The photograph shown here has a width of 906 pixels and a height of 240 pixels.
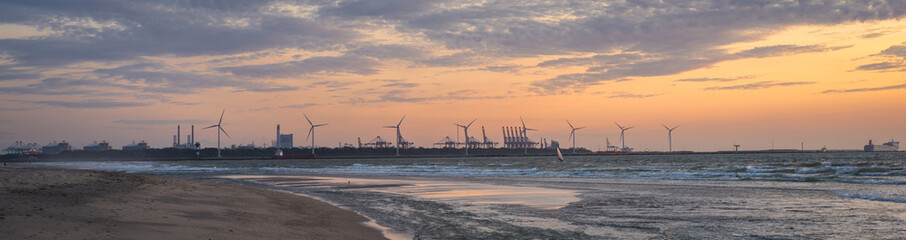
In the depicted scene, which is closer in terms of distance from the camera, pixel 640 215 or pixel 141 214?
pixel 141 214

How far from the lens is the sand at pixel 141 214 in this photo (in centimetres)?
1205

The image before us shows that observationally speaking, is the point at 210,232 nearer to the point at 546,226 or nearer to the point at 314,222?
the point at 314,222

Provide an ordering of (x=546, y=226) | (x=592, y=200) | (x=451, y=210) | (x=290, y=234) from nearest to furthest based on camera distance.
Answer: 1. (x=290, y=234)
2. (x=546, y=226)
3. (x=451, y=210)
4. (x=592, y=200)

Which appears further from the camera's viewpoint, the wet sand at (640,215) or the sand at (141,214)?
the wet sand at (640,215)

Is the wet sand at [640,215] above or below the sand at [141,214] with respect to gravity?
below

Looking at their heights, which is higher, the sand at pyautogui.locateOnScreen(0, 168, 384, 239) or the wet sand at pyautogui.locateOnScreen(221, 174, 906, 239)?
the sand at pyautogui.locateOnScreen(0, 168, 384, 239)

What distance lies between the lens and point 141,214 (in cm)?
1497

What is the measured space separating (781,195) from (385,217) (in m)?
20.0

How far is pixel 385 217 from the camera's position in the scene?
832 inches

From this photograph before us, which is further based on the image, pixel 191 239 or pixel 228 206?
pixel 228 206

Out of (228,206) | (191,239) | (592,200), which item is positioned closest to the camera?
(191,239)

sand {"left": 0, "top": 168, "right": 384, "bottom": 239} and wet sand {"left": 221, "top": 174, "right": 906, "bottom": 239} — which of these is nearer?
sand {"left": 0, "top": 168, "right": 384, "bottom": 239}

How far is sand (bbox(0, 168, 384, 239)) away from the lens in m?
12.0

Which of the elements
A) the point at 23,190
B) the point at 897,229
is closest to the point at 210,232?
the point at 23,190
